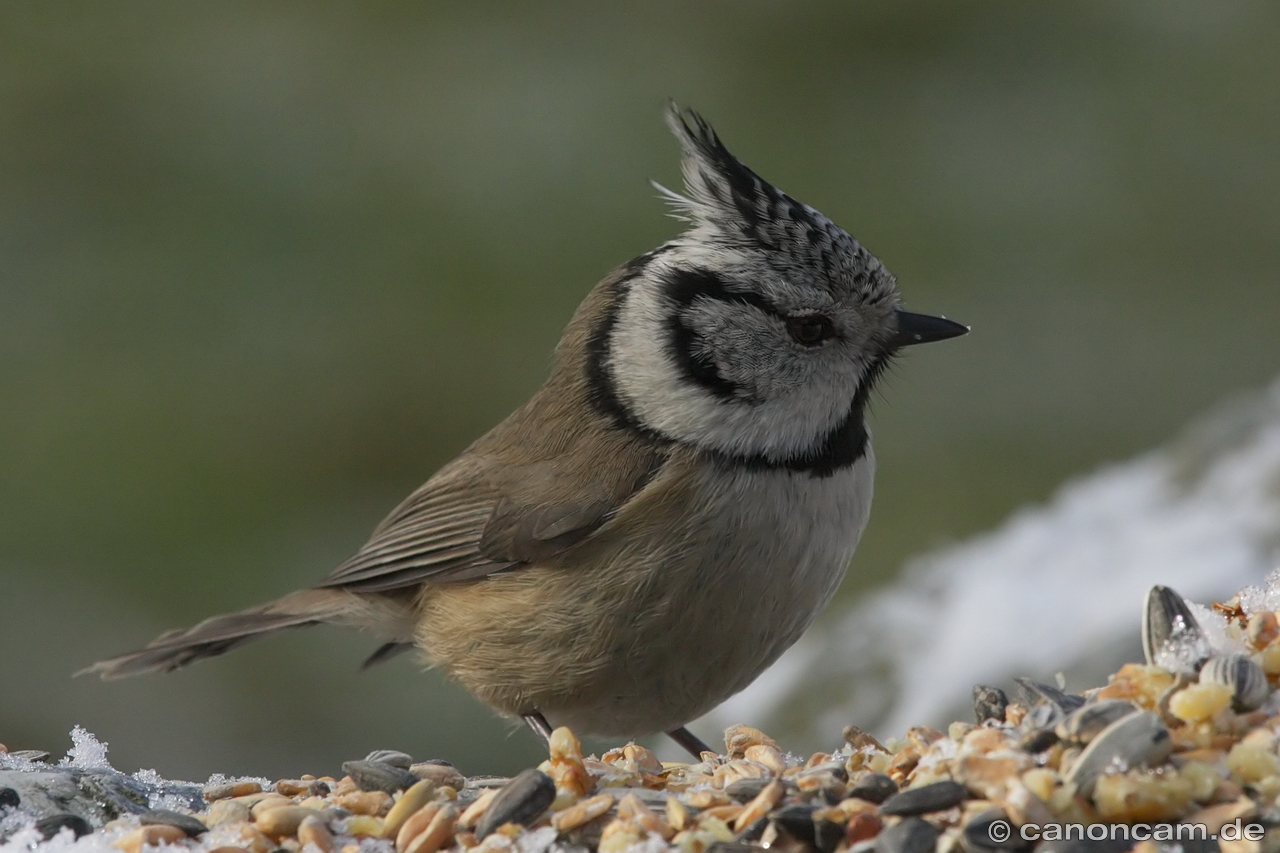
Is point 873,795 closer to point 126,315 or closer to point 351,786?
point 351,786

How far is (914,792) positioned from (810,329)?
1.53m

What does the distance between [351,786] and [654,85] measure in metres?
9.54

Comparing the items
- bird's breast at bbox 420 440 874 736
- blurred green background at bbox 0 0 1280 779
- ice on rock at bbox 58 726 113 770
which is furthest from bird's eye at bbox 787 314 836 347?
blurred green background at bbox 0 0 1280 779

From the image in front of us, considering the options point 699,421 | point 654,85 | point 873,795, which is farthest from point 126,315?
point 873,795

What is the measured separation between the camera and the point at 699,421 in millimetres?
3561

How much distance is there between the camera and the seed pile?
2.19 metres

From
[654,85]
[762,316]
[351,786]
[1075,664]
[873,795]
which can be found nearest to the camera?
[873,795]

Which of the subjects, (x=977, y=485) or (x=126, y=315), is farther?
(x=126, y=315)

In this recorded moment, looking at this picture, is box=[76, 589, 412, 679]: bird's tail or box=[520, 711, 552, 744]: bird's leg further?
box=[76, 589, 412, 679]: bird's tail

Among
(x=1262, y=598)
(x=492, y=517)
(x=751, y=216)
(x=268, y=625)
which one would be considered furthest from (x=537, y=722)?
(x=1262, y=598)

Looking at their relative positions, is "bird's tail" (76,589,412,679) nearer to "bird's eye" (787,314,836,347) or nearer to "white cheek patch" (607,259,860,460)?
"white cheek patch" (607,259,860,460)

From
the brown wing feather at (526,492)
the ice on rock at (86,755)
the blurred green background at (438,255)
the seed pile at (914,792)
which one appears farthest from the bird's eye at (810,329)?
the blurred green background at (438,255)

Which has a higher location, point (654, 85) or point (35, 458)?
point (654, 85)

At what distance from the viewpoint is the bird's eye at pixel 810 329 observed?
3.57m
